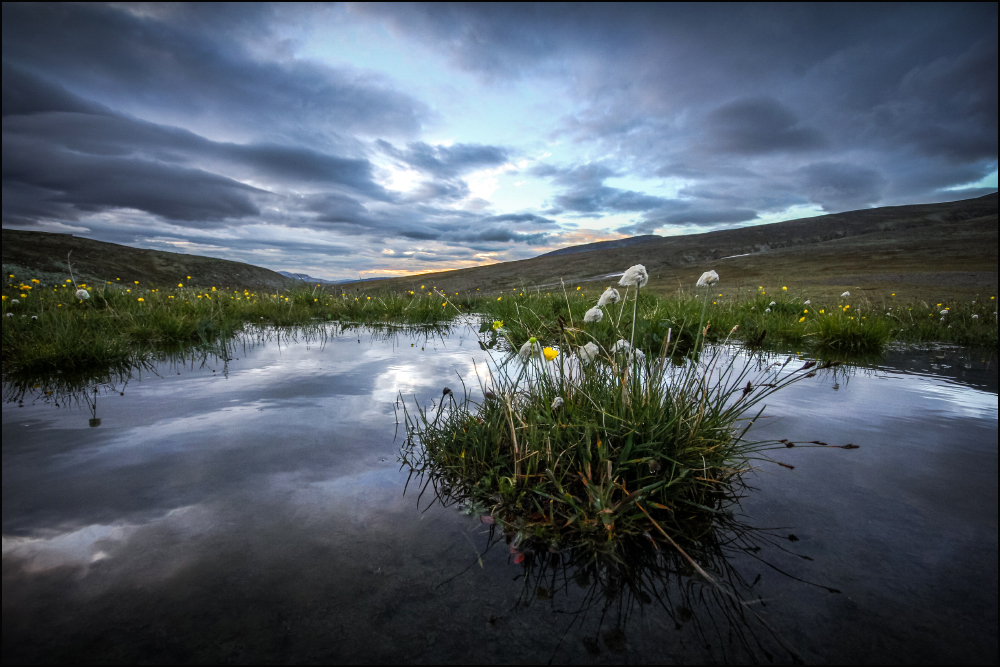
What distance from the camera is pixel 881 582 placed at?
1.32 metres

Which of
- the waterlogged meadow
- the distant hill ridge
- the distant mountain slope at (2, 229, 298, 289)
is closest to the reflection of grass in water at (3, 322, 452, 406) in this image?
the waterlogged meadow

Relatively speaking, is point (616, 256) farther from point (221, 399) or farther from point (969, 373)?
point (221, 399)

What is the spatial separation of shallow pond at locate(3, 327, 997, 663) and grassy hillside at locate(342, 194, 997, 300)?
2503 millimetres

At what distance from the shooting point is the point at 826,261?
21328 mm

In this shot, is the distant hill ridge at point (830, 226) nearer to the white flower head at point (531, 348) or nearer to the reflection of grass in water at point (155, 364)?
the reflection of grass in water at point (155, 364)

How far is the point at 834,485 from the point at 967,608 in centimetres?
76

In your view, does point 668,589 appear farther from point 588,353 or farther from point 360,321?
point 360,321

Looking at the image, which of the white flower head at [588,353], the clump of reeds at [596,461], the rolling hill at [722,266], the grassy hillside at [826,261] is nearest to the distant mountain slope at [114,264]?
the rolling hill at [722,266]

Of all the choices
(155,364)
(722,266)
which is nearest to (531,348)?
(155,364)

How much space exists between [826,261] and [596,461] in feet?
85.6

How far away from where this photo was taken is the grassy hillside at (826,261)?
12453 mm

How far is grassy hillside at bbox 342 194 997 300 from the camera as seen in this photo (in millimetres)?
12453

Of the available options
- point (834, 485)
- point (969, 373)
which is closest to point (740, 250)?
point (969, 373)

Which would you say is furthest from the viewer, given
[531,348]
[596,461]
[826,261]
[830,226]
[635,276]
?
[830,226]
